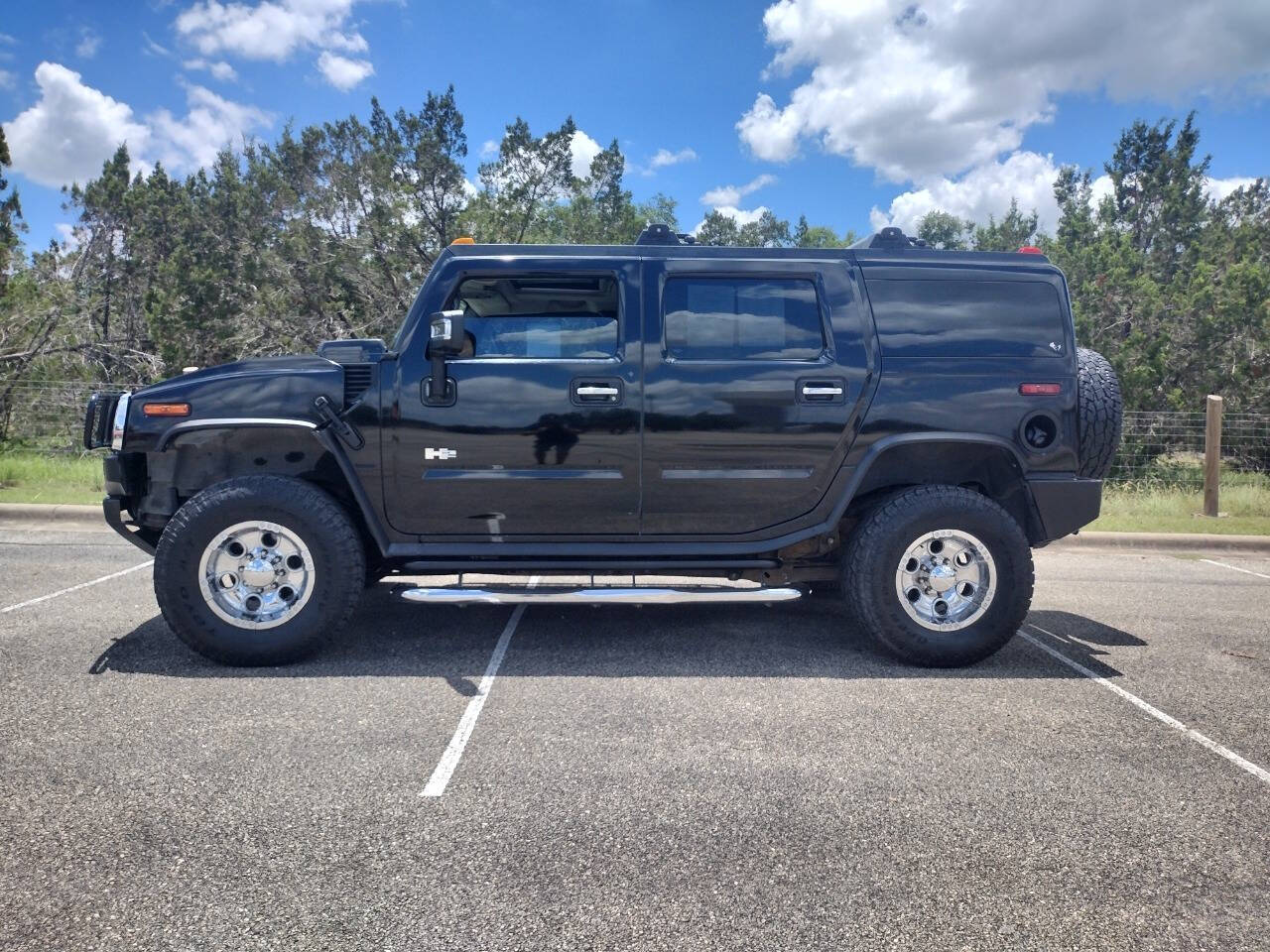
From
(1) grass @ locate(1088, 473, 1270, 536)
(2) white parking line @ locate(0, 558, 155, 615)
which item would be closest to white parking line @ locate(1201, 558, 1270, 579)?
(1) grass @ locate(1088, 473, 1270, 536)

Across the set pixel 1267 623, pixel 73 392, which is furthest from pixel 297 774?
pixel 73 392

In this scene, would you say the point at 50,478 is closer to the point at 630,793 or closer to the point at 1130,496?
the point at 630,793

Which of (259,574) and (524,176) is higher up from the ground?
(524,176)

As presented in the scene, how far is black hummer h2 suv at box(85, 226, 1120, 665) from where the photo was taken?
15.0 ft

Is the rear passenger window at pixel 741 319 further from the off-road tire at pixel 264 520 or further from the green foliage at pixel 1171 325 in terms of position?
the green foliage at pixel 1171 325

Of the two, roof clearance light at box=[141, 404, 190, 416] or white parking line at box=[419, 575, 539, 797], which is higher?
roof clearance light at box=[141, 404, 190, 416]

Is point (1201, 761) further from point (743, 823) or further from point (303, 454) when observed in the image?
point (303, 454)

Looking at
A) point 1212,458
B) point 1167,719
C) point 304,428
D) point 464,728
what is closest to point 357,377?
point 304,428

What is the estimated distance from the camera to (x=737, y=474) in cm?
471

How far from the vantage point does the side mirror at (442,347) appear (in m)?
4.40

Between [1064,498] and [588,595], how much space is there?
2601 millimetres

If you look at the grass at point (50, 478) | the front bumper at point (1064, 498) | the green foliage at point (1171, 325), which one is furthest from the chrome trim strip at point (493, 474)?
the green foliage at point (1171, 325)

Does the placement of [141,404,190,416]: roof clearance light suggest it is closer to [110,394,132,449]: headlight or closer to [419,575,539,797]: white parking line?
[110,394,132,449]: headlight

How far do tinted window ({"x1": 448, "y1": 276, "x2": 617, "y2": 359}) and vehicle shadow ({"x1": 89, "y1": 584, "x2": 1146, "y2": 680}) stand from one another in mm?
1645
